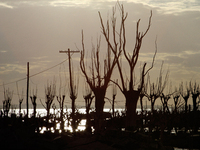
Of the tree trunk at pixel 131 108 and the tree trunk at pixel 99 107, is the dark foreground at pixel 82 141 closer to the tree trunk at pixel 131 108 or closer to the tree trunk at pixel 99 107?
the tree trunk at pixel 99 107

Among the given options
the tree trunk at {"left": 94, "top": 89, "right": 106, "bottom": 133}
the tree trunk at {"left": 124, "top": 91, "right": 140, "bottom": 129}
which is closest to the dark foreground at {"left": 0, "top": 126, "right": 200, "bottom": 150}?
the tree trunk at {"left": 94, "top": 89, "right": 106, "bottom": 133}

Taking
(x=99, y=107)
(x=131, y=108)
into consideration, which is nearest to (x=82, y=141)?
(x=99, y=107)

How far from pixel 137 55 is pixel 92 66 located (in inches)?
118

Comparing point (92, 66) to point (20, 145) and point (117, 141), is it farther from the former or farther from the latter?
point (20, 145)

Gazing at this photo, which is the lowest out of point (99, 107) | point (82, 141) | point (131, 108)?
point (82, 141)

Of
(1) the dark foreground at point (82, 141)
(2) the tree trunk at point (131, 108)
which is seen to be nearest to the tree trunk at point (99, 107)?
(1) the dark foreground at point (82, 141)

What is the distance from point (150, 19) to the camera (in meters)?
17.7

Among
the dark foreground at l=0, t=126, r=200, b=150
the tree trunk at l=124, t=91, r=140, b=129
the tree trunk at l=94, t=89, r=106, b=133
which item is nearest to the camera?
the dark foreground at l=0, t=126, r=200, b=150

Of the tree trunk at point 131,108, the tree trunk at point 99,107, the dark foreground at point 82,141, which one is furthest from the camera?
the tree trunk at point 131,108

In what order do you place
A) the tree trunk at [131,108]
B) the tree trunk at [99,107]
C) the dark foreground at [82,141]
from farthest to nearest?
the tree trunk at [131,108]
the tree trunk at [99,107]
the dark foreground at [82,141]

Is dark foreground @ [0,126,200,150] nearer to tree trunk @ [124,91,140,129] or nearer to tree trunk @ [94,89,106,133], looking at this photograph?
tree trunk @ [94,89,106,133]

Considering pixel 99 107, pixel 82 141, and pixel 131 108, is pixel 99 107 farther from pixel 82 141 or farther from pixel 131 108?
pixel 82 141

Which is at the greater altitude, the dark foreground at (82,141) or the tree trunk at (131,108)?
the tree trunk at (131,108)

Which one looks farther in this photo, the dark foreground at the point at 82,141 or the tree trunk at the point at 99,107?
the tree trunk at the point at 99,107
